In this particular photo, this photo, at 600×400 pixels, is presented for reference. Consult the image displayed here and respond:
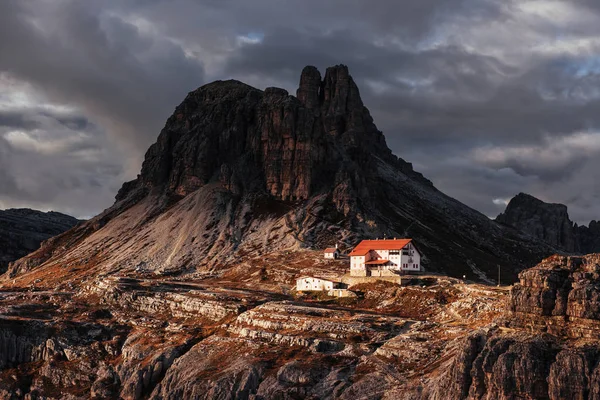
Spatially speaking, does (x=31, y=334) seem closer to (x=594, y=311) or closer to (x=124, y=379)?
(x=124, y=379)

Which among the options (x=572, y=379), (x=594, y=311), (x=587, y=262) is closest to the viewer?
(x=572, y=379)

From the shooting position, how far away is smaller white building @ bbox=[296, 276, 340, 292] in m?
173

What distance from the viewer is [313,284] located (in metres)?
176

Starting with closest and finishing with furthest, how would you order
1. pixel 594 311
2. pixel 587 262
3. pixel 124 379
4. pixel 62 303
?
1. pixel 594 311
2. pixel 587 262
3. pixel 124 379
4. pixel 62 303

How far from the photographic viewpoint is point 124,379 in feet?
455

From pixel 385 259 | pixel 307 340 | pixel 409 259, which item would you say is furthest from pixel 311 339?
pixel 409 259

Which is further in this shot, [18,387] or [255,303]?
[255,303]

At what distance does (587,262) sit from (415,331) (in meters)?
31.4

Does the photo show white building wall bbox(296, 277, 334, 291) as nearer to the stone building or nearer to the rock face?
the stone building

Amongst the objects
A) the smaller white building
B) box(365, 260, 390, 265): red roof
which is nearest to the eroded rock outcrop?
box(365, 260, 390, 265): red roof

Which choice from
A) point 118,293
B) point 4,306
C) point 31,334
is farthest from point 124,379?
point 4,306

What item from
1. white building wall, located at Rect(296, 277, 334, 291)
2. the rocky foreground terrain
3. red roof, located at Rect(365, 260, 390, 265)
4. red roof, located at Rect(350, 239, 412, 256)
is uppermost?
red roof, located at Rect(350, 239, 412, 256)

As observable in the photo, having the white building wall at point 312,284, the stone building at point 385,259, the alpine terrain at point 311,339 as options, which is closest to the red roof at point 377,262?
the stone building at point 385,259

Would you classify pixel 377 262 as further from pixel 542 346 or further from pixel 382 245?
pixel 542 346
